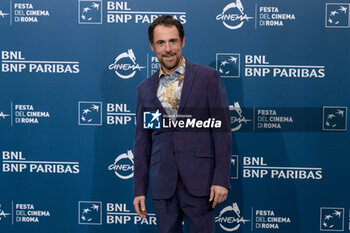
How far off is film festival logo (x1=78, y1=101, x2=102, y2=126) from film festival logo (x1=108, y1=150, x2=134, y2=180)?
0.34m

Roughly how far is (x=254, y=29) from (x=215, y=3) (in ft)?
1.19

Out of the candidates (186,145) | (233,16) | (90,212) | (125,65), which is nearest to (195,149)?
(186,145)

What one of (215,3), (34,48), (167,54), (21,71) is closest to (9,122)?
(21,71)

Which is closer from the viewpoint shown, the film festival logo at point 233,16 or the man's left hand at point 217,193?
the man's left hand at point 217,193

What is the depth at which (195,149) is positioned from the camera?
2357 millimetres

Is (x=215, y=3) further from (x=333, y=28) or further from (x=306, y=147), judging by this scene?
(x=306, y=147)

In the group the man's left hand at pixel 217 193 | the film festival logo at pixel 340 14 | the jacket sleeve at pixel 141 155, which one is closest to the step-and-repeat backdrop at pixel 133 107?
the film festival logo at pixel 340 14

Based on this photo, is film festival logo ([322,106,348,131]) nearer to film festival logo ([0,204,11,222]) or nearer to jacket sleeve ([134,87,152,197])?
jacket sleeve ([134,87,152,197])

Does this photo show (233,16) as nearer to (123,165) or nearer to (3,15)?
(123,165)

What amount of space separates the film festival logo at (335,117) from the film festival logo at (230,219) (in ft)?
3.18

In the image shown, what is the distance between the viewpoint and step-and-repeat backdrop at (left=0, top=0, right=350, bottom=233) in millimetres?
3217

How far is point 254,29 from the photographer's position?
323 centimetres

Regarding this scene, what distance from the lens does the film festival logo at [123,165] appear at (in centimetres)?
338

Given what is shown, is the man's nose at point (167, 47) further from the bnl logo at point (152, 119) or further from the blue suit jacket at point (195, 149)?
the bnl logo at point (152, 119)
